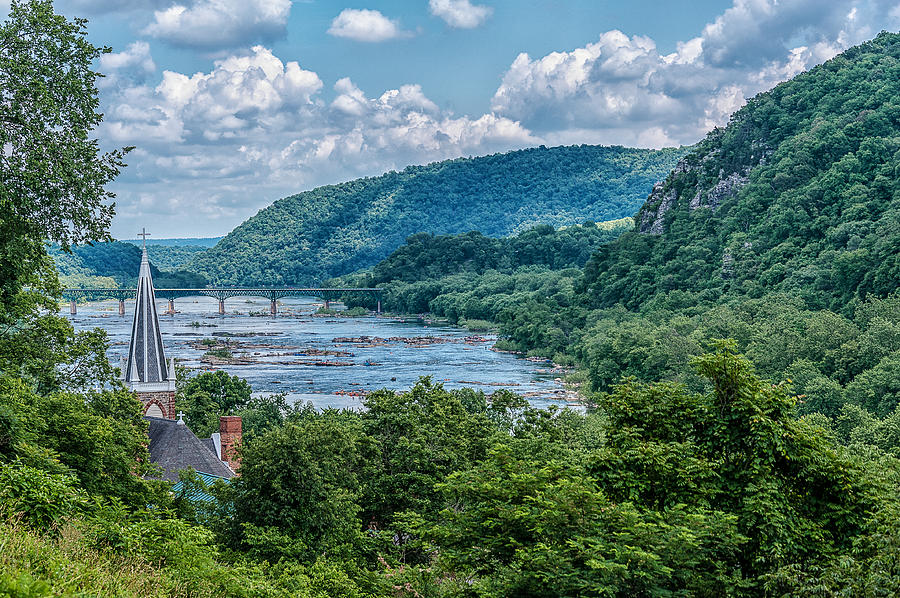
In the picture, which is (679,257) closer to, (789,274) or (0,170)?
(789,274)

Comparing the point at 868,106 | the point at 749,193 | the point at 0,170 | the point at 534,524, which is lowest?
the point at 534,524

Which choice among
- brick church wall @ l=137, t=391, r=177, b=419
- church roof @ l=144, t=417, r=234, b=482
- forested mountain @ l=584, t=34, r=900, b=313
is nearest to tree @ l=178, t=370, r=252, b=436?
brick church wall @ l=137, t=391, r=177, b=419

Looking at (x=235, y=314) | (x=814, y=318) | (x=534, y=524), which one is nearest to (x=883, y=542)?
(x=534, y=524)

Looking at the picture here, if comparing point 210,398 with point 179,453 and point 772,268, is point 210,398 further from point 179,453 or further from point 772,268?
point 772,268

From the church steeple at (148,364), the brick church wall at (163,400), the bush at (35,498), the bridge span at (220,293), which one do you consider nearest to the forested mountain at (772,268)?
the bridge span at (220,293)

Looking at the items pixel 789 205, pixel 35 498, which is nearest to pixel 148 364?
pixel 35 498

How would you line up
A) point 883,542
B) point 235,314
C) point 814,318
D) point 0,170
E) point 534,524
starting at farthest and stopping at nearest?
1. point 235,314
2. point 814,318
3. point 0,170
4. point 534,524
5. point 883,542
